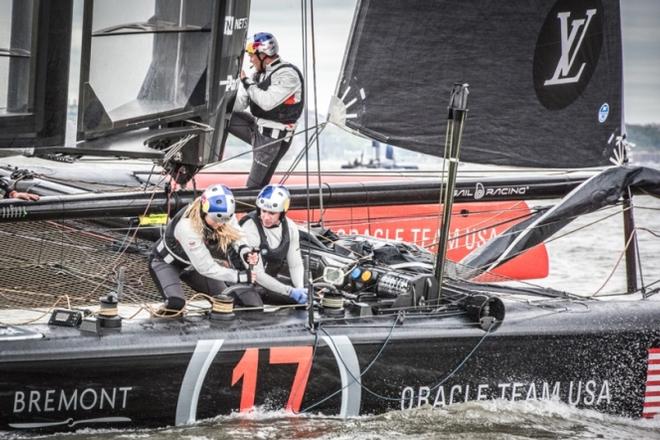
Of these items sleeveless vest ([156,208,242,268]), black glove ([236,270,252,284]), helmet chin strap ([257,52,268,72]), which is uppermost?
helmet chin strap ([257,52,268,72])

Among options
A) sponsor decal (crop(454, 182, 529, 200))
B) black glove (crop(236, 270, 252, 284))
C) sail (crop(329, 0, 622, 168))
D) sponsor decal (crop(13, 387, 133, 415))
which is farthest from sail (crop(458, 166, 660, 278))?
sponsor decal (crop(13, 387, 133, 415))

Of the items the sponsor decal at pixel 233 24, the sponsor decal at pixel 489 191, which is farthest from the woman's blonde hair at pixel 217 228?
the sponsor decal at pixel 489 191

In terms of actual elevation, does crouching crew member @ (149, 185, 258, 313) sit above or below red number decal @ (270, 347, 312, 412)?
above

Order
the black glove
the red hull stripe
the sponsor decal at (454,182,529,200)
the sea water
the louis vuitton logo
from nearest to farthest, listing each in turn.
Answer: the sea water → the black glove → the red hull stripe → the louis vuitton logo → the sponsor decal at (454,182,529,200)

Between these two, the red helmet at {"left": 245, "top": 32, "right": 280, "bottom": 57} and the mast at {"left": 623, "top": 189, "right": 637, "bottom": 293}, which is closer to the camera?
the mast at {"left": 623, "top": 189, "right": 637, "bottom": 293}

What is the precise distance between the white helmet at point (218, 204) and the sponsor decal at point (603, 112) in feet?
8.37

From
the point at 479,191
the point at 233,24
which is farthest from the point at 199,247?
the point at 479,191

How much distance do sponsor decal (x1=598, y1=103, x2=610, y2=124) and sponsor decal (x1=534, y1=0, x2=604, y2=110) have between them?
0.55 ft

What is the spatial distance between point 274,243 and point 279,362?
2.96ft

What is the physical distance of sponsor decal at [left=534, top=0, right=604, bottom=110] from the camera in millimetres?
6988

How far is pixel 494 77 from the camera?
6957mm

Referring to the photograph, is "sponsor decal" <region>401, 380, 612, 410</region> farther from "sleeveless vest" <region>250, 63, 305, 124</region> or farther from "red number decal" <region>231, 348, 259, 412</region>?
"sleeveless vest" <region>250, 63, 305, 124</region>

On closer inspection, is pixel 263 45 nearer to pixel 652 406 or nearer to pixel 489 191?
pixel 489 191

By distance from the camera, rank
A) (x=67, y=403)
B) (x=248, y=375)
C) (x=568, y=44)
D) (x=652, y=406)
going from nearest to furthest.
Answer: (x=67, y=403) → (x=248, y=375) → (x=652, y=406) → (x=568, y=44)
